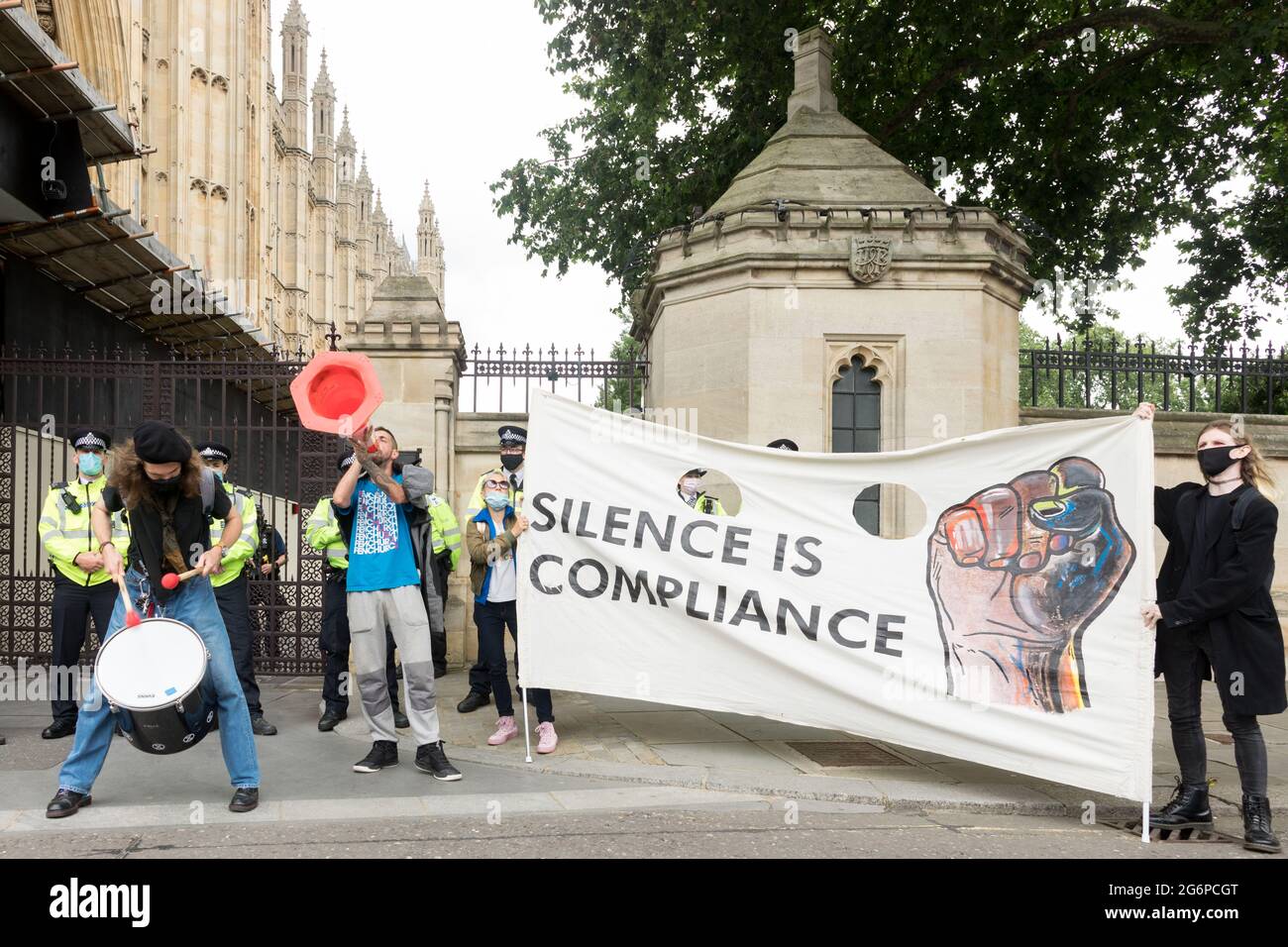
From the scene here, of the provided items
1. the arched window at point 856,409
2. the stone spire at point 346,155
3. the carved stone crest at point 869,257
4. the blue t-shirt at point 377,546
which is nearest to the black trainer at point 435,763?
the blue t-shirt at point 377,546

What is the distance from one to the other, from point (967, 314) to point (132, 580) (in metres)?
7.99

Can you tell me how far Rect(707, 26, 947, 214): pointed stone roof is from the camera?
35.5 ft

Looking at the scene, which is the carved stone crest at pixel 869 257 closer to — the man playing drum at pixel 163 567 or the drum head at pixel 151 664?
the man playing drum at pixel 163 567

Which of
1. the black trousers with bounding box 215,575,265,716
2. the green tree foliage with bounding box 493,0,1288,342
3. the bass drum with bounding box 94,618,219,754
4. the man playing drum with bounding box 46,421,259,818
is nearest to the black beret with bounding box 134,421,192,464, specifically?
the man playing drum with bounding box 46,421,259,818

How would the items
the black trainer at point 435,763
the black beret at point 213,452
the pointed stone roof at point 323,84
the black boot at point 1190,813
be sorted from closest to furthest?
the black boot at point 1190,813, the black trainer at point 435,763, the black beret at point 213,452, the pointed stone roof at point 323,84

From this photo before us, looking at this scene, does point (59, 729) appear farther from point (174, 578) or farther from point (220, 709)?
point (174, 578)

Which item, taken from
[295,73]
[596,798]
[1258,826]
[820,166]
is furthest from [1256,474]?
Result: [295,73]

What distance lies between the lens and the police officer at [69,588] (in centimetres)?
693

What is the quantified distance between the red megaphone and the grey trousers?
1.03m

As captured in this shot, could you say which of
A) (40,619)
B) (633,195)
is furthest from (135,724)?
(633,195)

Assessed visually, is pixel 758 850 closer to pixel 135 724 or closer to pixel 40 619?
pixel 135 724

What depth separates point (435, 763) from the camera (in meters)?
5.87

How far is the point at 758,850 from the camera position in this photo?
457 centimetres

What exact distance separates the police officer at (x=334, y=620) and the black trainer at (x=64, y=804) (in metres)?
2.24
